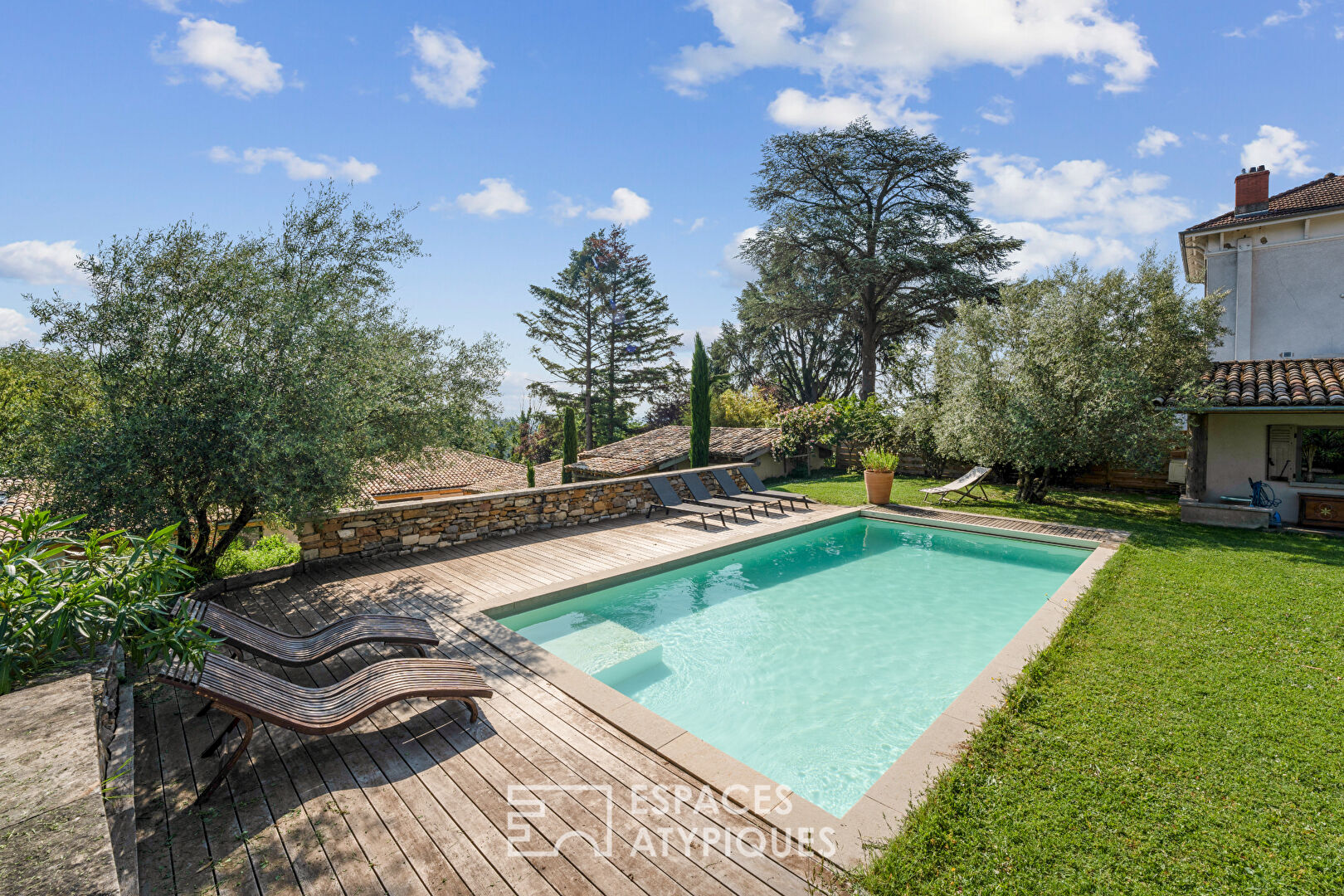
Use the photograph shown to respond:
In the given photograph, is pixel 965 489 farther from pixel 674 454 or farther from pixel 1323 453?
pixel 674 454

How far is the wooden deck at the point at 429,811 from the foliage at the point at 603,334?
31717 mm

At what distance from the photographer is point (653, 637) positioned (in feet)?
20.5

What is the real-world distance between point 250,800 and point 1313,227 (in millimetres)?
21107

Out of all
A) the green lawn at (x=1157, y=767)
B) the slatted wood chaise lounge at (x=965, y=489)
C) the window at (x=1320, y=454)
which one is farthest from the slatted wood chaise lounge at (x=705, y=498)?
the window at (x=1320, y=454)

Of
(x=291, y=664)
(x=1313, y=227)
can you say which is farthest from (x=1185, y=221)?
(x=291, y=664)

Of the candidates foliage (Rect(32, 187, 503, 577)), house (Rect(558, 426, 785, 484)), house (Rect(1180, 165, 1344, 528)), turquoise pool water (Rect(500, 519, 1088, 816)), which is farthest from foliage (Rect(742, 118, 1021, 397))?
foliage (Rect(32, 187, 503, 577))

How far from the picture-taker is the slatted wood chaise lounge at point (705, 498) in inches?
435

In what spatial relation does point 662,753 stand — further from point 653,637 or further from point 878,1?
point 878,1

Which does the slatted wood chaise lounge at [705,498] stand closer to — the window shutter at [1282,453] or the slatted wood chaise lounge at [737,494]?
the slatted wood chaise lounge at [737,494]

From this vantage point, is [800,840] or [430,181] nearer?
[800,840]

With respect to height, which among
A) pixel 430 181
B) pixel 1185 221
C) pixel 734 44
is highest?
pixel 734 44

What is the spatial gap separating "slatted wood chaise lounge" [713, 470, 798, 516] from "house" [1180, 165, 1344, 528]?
786 centimetres

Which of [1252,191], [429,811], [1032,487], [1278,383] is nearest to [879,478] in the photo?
[1032,487]

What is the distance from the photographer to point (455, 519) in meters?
8.55
